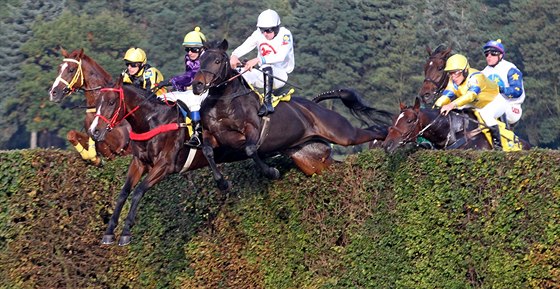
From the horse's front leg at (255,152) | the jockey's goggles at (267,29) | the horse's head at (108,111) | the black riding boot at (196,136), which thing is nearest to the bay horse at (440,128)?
the horse's front leg at (255,152)

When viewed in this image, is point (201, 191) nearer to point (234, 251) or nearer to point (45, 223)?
point (234, 251)

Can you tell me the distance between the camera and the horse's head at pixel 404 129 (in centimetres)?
1267

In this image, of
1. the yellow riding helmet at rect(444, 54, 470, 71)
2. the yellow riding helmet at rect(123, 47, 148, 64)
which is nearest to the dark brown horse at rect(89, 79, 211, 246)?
the yellow riding helmet at rect(123, 47, 148, 64)

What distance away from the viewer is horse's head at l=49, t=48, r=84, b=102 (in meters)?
14.1

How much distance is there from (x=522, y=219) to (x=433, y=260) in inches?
47.0

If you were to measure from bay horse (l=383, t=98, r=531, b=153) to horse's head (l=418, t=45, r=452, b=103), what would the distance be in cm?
43

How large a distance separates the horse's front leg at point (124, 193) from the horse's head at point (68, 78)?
4.44ft

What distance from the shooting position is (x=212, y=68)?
42.3 feet

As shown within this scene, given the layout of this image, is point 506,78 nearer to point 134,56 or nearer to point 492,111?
point 492,111

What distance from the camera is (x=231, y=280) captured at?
1396 cm

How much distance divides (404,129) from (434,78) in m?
1.53

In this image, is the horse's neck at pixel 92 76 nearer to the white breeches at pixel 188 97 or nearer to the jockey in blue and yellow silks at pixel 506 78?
the white breeches at pixel 188 97

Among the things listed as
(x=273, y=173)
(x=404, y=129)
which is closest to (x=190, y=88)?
(x=273, y=173)

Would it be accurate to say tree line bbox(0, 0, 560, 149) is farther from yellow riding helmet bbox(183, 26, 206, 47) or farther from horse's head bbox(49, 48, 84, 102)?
horse's head bbox(49, 48, 84, 102)
